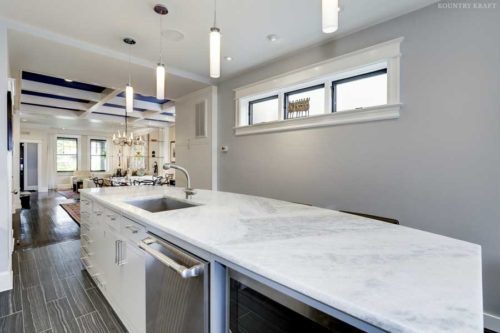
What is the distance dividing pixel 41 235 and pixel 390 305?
5232 millimetres

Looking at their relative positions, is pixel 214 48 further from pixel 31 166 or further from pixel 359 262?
pixel 31 166

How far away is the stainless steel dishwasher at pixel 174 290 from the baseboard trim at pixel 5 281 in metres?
2.03

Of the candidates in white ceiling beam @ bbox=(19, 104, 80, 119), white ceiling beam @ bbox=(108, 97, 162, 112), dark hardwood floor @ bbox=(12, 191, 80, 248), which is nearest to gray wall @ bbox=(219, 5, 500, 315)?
dark hardwood floor @ bbox=(12, 191, 80, 248)

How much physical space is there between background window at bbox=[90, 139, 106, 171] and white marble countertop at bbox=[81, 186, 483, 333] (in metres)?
11.9

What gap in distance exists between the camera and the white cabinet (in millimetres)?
1549

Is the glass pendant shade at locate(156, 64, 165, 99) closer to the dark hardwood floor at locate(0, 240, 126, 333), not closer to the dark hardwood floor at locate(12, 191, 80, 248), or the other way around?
the dark hardwood floor at locate(0, 240, 126, 333)

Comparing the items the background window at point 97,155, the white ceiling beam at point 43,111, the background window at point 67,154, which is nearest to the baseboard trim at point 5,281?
the white ceiling beam at point 43,111

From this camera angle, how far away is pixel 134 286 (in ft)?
5.26

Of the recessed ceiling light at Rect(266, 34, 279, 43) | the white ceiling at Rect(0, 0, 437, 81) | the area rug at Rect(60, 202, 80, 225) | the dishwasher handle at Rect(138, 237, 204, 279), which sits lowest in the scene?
the area rug at Rect(60, 202, 80, 225)

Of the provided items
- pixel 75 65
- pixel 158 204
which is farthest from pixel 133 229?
pixel 75 65

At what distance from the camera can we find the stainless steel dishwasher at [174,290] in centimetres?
102

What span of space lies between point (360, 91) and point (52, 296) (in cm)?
381

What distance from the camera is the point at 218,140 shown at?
Answer: 14.8 feet

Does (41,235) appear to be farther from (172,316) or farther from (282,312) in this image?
(282,312)
